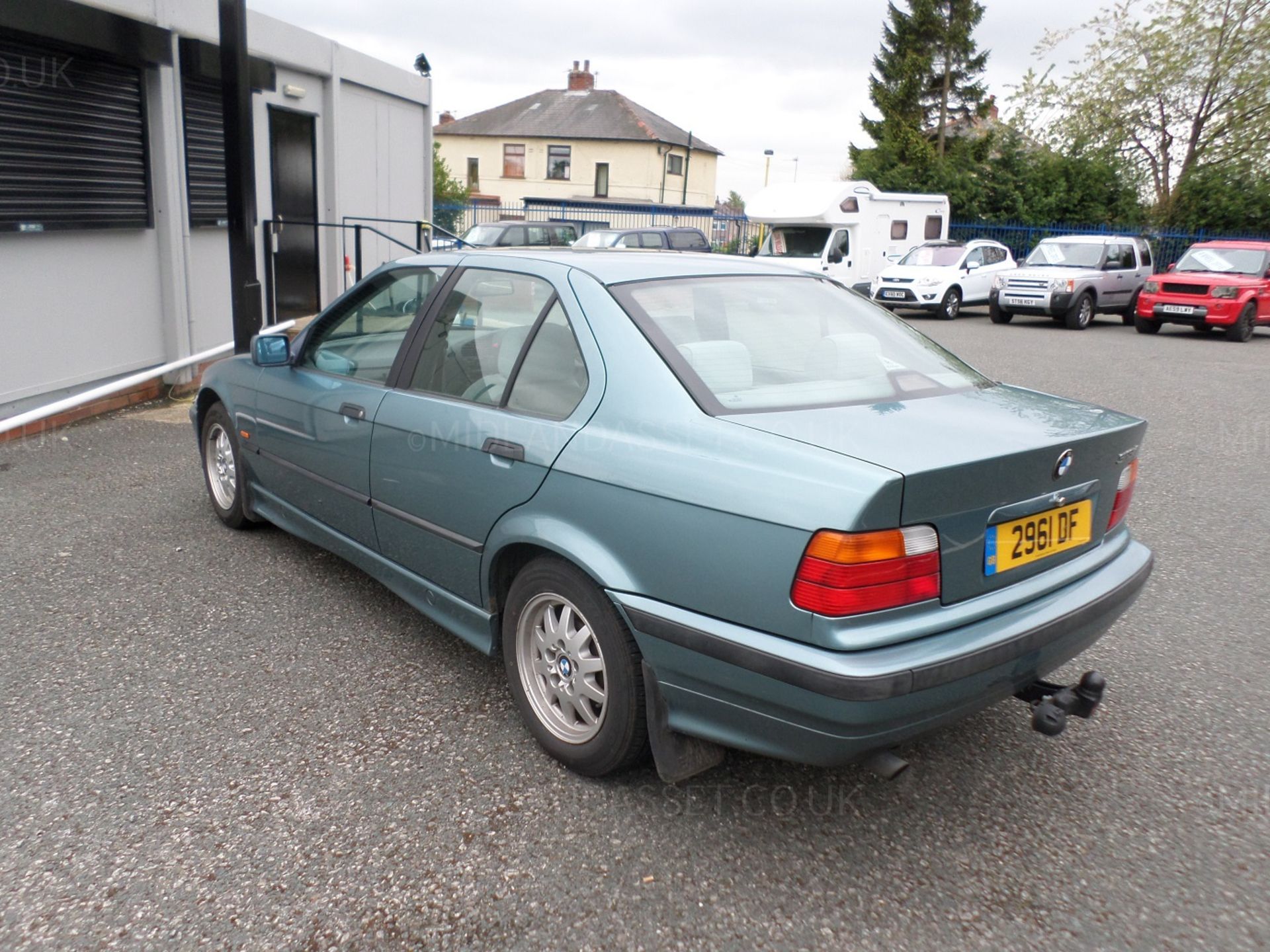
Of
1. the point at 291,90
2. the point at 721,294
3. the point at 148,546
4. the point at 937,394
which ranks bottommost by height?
the point at 148,546

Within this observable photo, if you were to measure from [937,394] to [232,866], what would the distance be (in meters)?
2.40

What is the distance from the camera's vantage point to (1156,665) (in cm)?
393

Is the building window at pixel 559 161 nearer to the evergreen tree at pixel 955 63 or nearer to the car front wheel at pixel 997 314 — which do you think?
the evergreen tree at pixel 955 63

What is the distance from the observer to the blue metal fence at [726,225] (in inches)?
1138

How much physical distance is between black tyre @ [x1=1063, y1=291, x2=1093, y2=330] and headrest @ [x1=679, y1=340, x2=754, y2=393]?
1783 cm

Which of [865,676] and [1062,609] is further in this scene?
[1062,609]

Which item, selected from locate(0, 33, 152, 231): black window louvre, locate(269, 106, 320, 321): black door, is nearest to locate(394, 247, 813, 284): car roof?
locate(0, 33, 152, 231): black window louvre

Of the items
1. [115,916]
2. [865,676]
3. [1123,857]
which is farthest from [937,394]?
[115,916]

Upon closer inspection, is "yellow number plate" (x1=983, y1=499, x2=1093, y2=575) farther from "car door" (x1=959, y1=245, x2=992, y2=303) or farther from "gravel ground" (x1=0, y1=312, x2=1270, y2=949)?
"car door" (x1=959, y1=245, x2=992, y2=303)

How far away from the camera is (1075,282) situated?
18.8 meters

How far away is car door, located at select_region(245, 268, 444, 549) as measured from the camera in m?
3.86

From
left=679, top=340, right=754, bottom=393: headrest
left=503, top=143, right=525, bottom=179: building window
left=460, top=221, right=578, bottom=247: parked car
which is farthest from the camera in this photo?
left=503, top=143, right=525, bottom=179: building window

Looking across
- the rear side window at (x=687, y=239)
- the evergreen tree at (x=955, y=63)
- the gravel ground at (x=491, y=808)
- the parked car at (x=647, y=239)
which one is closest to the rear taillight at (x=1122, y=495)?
the gravel ground at (x=491, y=808)

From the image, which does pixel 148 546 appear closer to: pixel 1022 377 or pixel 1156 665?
pixel 1156 665
